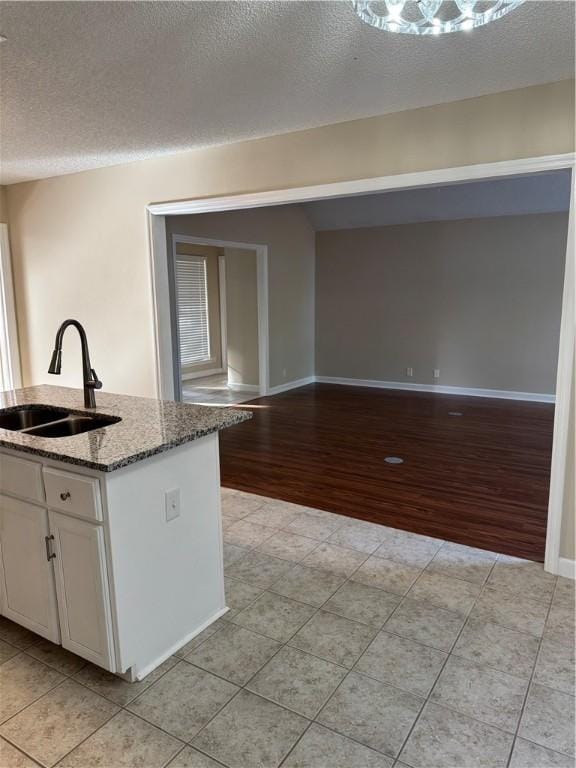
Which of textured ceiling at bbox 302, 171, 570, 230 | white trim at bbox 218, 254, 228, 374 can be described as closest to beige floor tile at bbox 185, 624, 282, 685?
textured ceiling at bbox 302, 171, 570, 230

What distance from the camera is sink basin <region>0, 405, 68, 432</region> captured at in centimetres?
258

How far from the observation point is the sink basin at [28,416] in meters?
2.58

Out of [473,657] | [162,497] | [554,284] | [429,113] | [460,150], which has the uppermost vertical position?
[429,113]

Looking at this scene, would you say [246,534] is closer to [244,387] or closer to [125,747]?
[125,747]

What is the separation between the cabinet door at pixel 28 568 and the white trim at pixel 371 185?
2.44 meters

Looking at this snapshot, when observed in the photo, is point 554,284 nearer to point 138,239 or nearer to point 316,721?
point 138,239

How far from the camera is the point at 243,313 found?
7.56 m

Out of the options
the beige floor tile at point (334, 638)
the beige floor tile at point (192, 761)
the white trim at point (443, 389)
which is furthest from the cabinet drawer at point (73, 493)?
the white trim at point (443, 389)

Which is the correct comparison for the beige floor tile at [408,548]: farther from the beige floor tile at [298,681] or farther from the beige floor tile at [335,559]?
the beige floor tile at [298,681]

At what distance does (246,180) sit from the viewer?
141 inches

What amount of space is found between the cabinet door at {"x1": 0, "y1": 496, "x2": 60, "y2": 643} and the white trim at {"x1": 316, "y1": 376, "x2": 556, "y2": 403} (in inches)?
253

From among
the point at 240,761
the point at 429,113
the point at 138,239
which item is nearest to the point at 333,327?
the point at 138,239

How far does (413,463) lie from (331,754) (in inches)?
121

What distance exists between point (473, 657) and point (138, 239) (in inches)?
144
